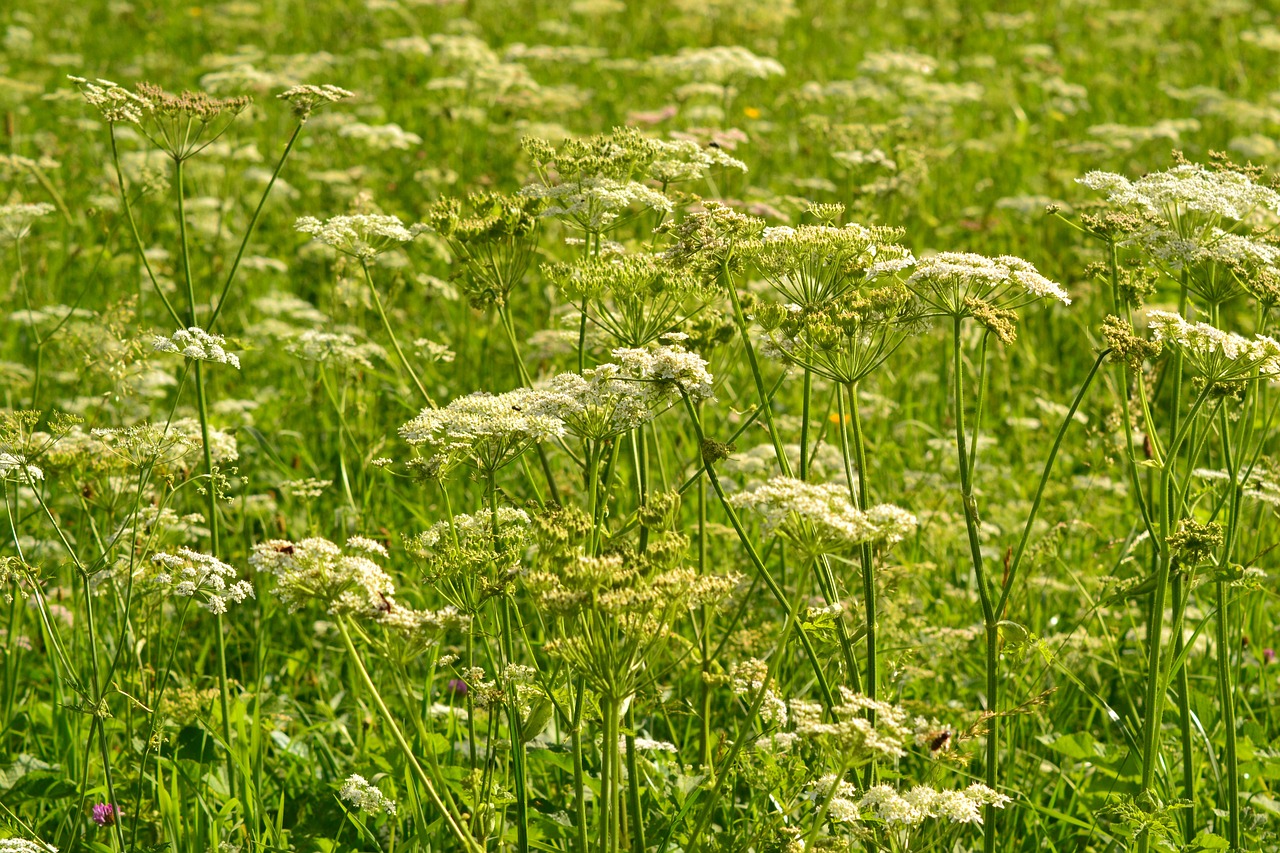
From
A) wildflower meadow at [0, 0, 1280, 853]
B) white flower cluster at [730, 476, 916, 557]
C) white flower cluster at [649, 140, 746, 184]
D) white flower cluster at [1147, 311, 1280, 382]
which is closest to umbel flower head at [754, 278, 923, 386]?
wildflower meadow at [0, 0, 1280, 853]

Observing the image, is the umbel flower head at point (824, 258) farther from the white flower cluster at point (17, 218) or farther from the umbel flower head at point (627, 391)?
the white flower cluster at point (17, 218)

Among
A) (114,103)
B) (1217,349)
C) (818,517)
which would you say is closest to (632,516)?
(818,517)

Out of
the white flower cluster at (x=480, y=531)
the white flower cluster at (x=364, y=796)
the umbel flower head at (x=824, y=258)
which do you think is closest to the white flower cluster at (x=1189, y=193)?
the umbel flower head at (x=824, y=258)

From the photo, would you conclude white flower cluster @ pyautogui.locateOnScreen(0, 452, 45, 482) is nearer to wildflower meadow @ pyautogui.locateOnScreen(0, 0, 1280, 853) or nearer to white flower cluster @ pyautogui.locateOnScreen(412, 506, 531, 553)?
wildflower meadow @ pyautogui.locateOnScreen(0, 0, 1280, 853)

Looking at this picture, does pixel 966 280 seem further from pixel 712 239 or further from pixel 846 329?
pixel 712 239

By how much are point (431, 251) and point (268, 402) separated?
61.5 inches

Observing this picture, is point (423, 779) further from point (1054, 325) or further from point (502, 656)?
point (1054, 325)

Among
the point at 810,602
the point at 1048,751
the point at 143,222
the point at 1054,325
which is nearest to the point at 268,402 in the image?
the point at 143,222

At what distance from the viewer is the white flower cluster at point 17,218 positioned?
5.07 m

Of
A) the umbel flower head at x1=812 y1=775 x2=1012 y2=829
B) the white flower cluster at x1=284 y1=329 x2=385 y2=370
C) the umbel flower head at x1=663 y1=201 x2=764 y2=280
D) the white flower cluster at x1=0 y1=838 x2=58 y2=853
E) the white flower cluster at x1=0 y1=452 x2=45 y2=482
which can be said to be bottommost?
the white flower cluster at x1=0 y1=838 x2=58 y2=853

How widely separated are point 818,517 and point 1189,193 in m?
1.64

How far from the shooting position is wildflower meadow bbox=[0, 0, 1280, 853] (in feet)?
9.65

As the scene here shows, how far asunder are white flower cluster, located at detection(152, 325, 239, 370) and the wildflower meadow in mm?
19

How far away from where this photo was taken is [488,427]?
2.95 metres
